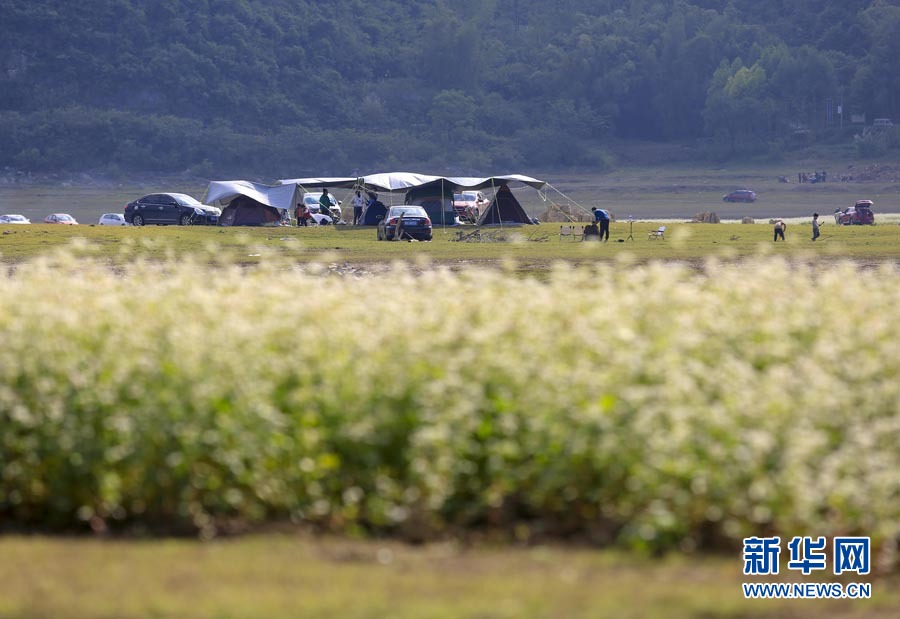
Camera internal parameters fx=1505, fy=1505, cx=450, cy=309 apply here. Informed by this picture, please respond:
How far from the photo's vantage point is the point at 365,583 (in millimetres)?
7656

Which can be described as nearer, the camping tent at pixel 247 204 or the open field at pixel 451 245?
the open field at pixel 451 245

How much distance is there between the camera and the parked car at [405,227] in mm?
43656

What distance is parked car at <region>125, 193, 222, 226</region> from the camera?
5525 centimetres

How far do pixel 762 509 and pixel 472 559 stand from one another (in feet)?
5.21

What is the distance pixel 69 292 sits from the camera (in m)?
11.0

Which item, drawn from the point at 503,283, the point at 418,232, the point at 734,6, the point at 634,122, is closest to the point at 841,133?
the point at 634,122

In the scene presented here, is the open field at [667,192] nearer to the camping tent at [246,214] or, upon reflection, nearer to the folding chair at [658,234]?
the camping tent at [246,214]

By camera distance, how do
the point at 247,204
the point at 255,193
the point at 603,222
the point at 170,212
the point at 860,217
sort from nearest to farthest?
the point at 603,222 → the point at 247,204 → the point at 255,193 → the point at 170,212 → the point at 860,217

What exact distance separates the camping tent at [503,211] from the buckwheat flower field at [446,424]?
42.6 meters

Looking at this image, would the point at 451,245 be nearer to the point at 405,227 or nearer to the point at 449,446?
the point at 405,227

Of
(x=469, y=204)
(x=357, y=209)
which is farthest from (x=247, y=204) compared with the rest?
(x=469, y=204)

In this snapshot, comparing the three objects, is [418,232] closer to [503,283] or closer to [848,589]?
[503,283]

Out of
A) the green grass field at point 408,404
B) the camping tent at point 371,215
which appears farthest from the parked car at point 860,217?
the green grass field at point 408,404

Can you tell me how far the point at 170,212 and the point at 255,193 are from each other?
4.05 metres
